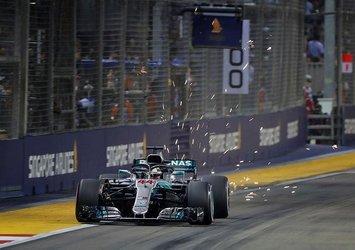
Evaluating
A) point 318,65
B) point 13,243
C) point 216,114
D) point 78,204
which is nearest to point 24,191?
point 78,204

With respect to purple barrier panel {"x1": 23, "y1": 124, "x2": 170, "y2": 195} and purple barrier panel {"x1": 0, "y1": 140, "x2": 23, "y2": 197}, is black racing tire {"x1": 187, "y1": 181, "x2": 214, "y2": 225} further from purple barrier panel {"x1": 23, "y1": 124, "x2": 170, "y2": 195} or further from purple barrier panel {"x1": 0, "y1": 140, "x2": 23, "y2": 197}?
purple barrier panel {"x1": 23, "y1": 124, "x2": 170, "y2": 195}

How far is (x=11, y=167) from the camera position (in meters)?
23.8

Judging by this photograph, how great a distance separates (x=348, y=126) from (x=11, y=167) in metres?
19.6

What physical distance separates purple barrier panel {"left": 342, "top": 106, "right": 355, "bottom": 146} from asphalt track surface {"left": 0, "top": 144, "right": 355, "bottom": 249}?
13568 millimetres

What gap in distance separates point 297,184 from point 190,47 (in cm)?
523

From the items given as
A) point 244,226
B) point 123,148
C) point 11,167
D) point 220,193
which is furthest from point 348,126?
point 244,226

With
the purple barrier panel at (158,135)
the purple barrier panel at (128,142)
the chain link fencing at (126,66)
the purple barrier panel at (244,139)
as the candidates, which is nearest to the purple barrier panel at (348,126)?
the purple barrier panel at (244,139)

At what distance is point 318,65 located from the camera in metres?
51.2

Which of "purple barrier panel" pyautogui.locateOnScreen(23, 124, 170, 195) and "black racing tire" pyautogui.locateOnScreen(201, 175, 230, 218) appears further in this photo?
"purple barrier panel" pyautogui.locateOnScreen(23, 124, 170, 195)

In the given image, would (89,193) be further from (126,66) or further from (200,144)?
(200,144)

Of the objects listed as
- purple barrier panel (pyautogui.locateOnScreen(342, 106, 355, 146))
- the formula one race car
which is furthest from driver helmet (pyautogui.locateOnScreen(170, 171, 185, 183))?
purple barrier panel (pyautogui.locateOnScreen(342, 106, 355, 146))

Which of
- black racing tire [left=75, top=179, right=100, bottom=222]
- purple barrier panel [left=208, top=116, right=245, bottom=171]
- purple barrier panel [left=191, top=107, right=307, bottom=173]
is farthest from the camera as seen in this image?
purple barrier panel [left=208, top=116, right=245, bottom=171]

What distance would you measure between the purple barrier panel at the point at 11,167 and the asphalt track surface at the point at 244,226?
2.58ft

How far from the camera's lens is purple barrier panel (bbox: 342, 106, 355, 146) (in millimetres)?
41562
